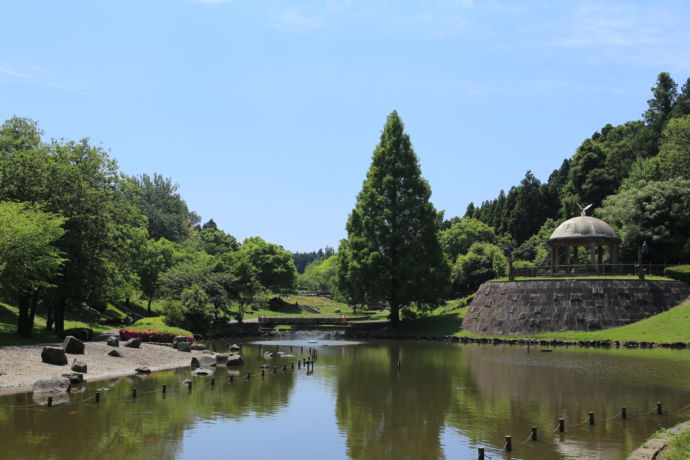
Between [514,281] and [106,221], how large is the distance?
37.4m

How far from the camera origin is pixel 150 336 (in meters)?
48.2

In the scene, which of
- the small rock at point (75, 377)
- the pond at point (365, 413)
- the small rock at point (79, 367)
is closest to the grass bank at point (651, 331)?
the pond at point (365, 413)

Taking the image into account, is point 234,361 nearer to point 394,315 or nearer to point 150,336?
point 150,336

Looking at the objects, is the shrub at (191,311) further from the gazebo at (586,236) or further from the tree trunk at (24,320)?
the gazebo at (586,236)

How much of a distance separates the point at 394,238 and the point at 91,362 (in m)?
37.8

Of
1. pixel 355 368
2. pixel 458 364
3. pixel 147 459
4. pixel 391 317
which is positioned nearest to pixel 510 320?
pixel 391 317

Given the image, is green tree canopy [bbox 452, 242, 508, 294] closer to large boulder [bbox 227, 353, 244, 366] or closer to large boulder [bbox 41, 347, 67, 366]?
large boulder [bbox 227, 353, 244, 366]

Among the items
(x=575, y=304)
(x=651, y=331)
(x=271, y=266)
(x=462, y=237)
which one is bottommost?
(x=651, y=331)

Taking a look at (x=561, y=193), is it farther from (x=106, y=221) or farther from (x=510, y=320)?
(x=106, y=221)

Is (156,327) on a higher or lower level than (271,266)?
lower

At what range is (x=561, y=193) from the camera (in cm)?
12912

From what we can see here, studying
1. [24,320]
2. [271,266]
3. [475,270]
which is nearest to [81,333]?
[24,320]

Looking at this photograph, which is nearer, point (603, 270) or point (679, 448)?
point (679, 448)

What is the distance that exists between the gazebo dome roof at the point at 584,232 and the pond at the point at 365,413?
22759mm
